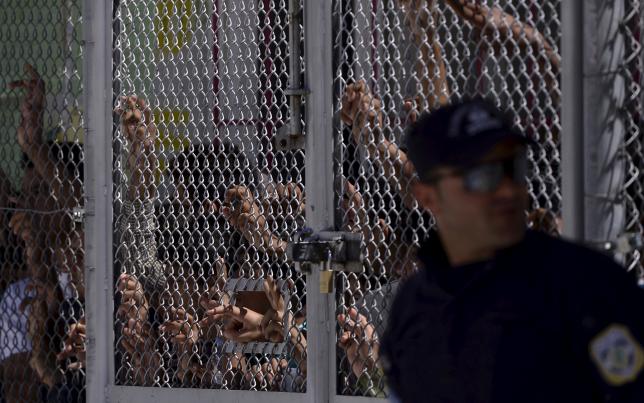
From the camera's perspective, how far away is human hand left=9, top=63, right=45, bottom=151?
5414 mm

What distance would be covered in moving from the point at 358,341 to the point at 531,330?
1.79 m

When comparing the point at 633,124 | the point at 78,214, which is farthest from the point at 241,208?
the point at 633,124

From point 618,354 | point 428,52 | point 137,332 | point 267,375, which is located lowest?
point 267,375

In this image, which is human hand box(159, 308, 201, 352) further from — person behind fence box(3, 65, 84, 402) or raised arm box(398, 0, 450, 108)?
raised arm box(398, 0, 450, 108)

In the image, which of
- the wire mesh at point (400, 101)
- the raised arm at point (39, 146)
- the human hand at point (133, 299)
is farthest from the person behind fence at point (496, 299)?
the raised arm at point (39, 146)

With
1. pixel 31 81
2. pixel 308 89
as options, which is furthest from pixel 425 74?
pixel 31 81

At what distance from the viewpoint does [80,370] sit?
5.31m

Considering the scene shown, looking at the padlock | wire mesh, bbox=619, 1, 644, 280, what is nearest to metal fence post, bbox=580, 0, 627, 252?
wire mesh, bbox=619, 1, 644, 280

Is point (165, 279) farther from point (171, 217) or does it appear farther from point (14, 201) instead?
point (14, 201)

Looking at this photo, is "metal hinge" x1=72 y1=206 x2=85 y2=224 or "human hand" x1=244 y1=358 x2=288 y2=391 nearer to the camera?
"human hand" x1=244 y1=358 x2=288 y2=391

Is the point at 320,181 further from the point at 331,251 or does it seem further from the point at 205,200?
the point at 205,200

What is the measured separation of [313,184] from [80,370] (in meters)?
1.57

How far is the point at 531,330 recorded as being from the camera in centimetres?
255

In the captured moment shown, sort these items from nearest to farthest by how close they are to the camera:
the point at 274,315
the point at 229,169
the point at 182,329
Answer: the point at 274,315, the point at 229,169, the point at 182,329
